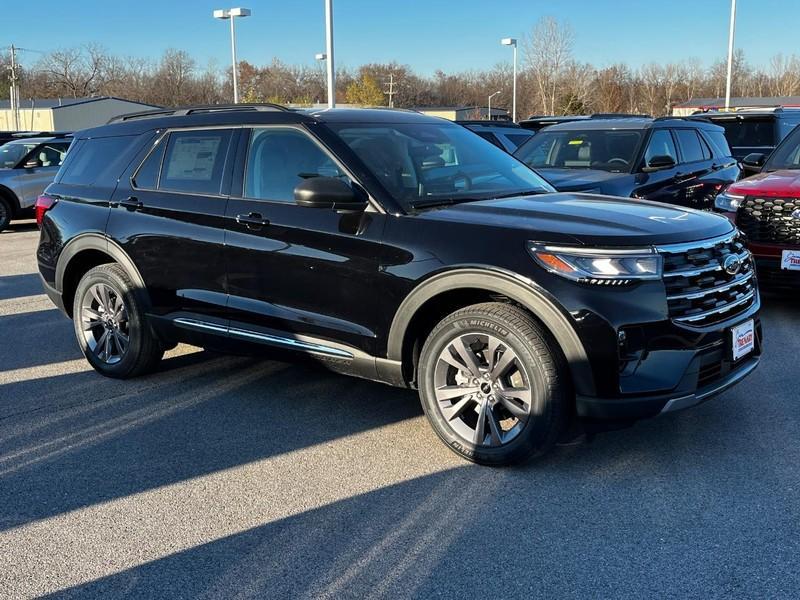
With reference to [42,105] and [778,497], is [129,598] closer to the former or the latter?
[778,497]

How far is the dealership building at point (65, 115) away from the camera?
55.1 metres

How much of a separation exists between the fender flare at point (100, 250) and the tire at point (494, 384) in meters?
2.24

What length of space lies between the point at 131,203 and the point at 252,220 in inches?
46.9

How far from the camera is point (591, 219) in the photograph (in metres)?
3.96

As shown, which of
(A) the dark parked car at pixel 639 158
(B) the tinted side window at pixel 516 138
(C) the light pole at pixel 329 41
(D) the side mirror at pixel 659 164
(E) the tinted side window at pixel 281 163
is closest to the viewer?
(E) the tinted side window at pixel 281 163

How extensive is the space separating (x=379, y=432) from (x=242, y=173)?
1.77m

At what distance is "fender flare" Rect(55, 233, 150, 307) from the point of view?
17.6ft

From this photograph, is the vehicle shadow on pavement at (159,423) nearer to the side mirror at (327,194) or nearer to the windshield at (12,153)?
the side mirror at (327,194)

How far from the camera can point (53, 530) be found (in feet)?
11.4

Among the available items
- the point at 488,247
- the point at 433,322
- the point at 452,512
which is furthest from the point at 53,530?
the point at 488,247

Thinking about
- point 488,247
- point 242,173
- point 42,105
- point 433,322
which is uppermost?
point 42,105

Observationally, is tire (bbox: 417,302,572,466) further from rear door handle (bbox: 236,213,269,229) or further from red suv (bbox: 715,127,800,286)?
red suv (bbox: 715,127,800,286)

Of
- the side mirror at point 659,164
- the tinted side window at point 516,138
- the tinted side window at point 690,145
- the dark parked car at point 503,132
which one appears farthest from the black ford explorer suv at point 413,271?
the tinted side window at point 516,138

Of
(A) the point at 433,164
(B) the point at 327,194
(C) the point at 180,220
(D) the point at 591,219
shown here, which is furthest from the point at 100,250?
(D) the point at 591,219
